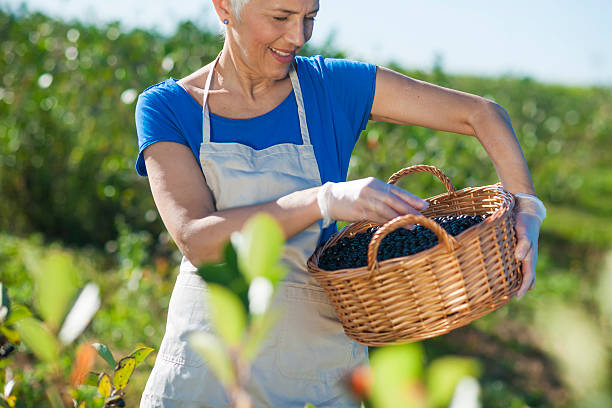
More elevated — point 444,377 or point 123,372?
point 444,377

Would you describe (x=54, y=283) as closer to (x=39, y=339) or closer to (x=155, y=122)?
(x=39, y=339)

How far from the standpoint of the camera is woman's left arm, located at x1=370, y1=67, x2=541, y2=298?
1.60 m

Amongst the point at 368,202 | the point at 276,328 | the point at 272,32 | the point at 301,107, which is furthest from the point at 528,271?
the point at 272,32

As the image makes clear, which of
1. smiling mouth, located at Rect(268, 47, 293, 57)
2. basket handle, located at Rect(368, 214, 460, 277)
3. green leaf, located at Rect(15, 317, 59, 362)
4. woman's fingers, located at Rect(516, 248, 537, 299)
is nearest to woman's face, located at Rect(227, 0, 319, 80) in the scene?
smiling mouth, located at Rect(268, 47, 293, 57)

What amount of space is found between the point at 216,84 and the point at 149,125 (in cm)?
25

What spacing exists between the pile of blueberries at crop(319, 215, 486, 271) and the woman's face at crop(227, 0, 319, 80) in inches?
18.6

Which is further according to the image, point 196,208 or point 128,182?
point 128,182

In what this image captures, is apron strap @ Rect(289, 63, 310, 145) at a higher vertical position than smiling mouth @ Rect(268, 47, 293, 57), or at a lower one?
lower

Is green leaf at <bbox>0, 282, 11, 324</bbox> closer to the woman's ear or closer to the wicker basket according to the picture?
the wicker basket

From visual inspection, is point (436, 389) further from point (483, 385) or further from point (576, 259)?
point (576, 259)

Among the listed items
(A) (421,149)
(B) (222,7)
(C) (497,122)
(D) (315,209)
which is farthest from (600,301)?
(A) (421,149)

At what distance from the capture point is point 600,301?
0.45 metres

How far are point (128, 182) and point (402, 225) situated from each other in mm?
3639

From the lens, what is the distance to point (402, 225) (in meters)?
1.16
